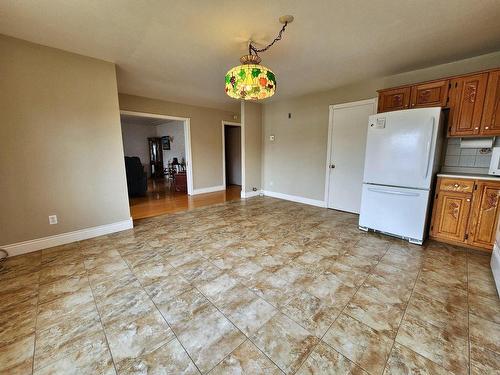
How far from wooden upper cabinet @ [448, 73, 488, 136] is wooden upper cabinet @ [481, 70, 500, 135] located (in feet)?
0.12

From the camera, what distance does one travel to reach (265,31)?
A: 2.25 m

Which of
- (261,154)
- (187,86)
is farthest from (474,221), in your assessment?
(187,86)

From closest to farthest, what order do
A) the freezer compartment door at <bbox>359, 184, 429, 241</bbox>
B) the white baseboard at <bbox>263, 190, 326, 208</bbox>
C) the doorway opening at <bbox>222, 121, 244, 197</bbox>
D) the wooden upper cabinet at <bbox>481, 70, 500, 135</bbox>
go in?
the wooden upper cabinet at <bbox>481, 70, 500, 135</bbox> → the freezer compartment door at <bbox>359, 184, 429, 241</bbox> → the white baseboard at <bbox>263, 190, 326, 208</bbox> → the doorway opening at <bbox>222, 121, 244, 197</bbox>

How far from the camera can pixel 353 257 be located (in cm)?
247

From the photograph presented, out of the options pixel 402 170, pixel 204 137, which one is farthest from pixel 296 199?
pixel 204 137

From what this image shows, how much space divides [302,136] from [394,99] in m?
1.97

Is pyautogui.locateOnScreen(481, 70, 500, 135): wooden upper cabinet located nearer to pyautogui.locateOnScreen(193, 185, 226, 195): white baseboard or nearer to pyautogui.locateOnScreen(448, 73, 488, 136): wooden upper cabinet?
pyautogui.locateOnScreen(448, 73, 488, 136): wooden upper cabinet

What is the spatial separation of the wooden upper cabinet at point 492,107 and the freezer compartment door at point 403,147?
1.96 feet

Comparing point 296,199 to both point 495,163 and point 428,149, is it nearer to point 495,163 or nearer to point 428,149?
point 428,149

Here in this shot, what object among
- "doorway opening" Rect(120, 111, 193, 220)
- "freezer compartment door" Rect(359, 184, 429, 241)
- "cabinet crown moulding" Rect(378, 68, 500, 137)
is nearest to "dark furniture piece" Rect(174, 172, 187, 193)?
"doorway opening" Rect(120, 111, 193, 220)

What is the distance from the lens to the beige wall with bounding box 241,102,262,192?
17.3 feet

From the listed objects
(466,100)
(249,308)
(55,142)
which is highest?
(466,100)

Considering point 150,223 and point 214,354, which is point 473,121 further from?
point 150,223

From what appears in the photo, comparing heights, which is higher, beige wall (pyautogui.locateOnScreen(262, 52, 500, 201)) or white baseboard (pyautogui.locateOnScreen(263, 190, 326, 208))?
beige wall (pyautogui.locateOnScreen(262, 52, 500, 201))
